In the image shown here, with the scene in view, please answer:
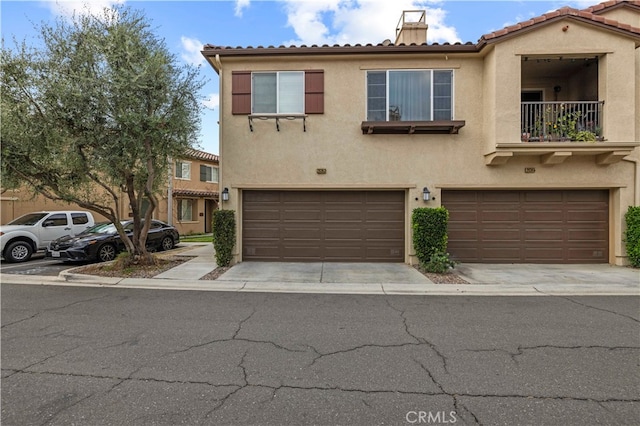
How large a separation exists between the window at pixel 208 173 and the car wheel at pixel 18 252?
14.3 meters

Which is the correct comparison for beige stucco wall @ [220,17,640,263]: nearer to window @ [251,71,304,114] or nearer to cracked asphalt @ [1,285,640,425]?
window @ [251,71,304,114]

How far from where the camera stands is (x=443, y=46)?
1046 centimetres

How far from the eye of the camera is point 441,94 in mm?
10883

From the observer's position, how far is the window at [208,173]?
26142 millimetres

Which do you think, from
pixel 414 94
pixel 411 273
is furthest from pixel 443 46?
pixel 411 273

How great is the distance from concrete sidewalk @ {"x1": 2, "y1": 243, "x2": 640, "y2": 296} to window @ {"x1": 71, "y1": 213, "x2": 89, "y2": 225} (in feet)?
16.6

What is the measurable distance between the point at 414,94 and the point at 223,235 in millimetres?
7176

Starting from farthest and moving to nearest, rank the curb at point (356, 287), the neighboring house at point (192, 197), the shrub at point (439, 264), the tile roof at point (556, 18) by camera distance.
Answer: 1. the neighboring house at point (192, 197)
2. the tile roof at point (556, 18)
3. the shrub at point (439, 264)
4. the curb at point (356, 287)

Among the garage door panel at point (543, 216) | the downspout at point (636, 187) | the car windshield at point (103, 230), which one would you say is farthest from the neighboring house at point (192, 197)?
the downspout at point (636, 187)

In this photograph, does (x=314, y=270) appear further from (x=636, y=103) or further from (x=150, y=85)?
(x=636, y=103)

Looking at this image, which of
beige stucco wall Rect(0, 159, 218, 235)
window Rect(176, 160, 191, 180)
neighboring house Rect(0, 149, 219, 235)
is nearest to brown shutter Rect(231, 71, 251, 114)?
beige stucco wall Rect(0, 159, 218, 235)

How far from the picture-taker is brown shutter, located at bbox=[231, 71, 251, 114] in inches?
432

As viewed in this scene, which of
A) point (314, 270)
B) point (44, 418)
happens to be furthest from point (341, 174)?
point (44, 418)

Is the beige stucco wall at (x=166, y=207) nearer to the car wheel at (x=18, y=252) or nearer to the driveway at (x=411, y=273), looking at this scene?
the car wheel at (x=18, y=252)
